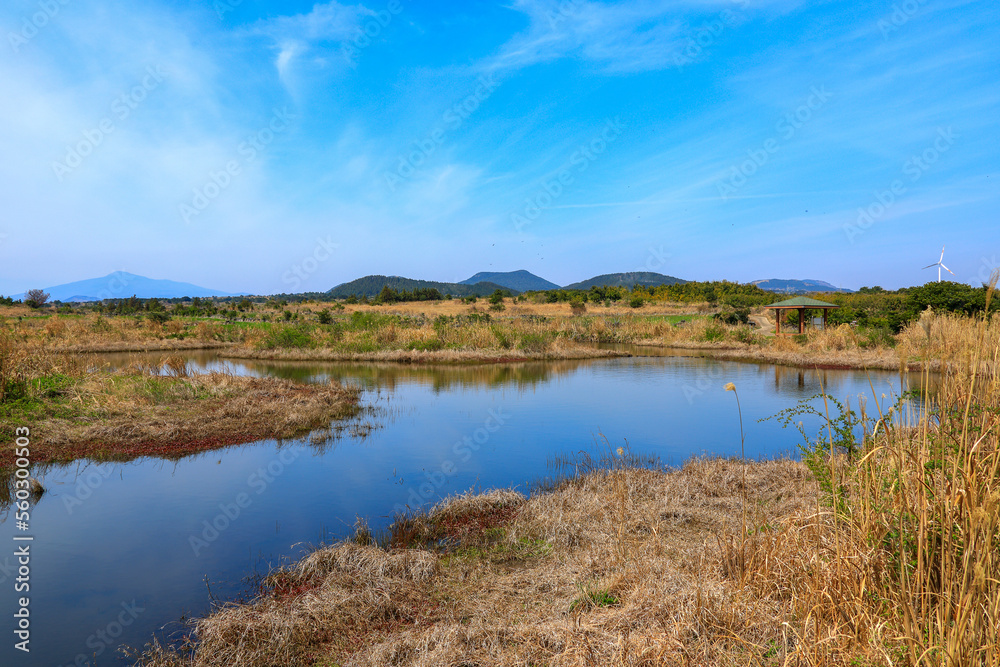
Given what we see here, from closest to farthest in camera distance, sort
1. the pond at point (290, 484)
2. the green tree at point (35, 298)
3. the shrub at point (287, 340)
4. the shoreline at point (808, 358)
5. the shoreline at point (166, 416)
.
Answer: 1. the pond at point (290, 484)
2. the shoreline at point (166, 416)
3. the shoreline at point (808, 358)
4. the shrub at point (287, 340)
5. the green tree at point (35, 298)

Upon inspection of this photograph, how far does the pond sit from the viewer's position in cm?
491

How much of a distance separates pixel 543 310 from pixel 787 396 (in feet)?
131

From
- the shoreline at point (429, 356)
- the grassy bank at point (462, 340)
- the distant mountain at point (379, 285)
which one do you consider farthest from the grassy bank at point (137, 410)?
the distant mountain at point (379, 285)

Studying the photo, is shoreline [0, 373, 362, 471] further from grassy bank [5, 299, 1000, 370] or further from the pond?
grassy bank [5, 299, 1000, 370]

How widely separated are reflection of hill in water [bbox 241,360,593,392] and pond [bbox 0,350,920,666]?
4.73ft

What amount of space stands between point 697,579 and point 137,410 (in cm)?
1209

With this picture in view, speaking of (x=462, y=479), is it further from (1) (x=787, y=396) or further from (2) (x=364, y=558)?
(1) (x=787, y=396)

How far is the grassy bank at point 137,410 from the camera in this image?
981 centimetres

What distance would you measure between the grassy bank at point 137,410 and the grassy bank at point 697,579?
651 centimetres

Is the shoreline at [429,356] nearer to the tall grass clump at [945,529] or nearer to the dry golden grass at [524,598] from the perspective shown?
the dry golden grass at [524,598]

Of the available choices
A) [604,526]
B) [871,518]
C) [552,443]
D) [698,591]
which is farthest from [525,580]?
[552,443]

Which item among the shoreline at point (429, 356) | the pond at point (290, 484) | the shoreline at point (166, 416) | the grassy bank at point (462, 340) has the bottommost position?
the pond at point (290, 484)

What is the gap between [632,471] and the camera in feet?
26.0

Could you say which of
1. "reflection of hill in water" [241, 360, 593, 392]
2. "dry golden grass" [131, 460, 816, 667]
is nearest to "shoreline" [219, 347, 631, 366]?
"reflection of hill in water" [241, 360, 593, 392]
